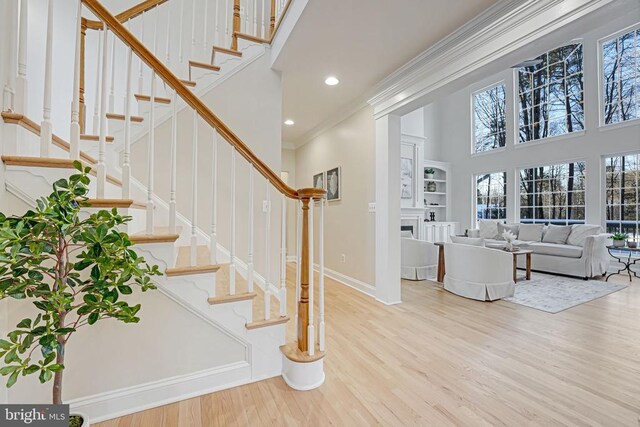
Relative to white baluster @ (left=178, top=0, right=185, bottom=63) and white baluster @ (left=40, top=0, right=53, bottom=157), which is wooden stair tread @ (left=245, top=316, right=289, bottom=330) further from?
white baluster @ (left=178, top=0, right=185, bottom=63)

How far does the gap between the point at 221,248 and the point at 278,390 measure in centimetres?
142

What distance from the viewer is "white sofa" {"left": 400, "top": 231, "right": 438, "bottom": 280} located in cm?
459

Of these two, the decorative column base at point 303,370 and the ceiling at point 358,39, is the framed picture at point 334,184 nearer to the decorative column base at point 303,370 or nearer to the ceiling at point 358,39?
the ceiling at point 358,39

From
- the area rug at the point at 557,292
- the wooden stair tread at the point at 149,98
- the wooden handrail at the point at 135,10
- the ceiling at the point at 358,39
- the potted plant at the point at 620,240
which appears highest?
the wooden handrail at the point at 135,10

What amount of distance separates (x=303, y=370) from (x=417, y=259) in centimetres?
332

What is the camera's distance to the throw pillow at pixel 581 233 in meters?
4.96

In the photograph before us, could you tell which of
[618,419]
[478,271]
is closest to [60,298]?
[618,419]

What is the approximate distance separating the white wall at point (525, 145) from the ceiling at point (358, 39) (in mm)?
2667

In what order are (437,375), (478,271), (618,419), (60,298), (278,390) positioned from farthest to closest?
(478,271) → (437,375) → (278,390) → (618,419) → (60,298)

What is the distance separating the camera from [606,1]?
162 centimetres

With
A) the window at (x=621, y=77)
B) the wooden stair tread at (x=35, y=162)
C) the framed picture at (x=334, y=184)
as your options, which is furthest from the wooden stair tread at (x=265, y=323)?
the window at (x=621, y=77)

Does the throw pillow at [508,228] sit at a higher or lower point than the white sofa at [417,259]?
higher

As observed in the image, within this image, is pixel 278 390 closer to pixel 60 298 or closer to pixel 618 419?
pixel 60 298

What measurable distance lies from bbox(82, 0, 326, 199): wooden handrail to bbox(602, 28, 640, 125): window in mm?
6596
